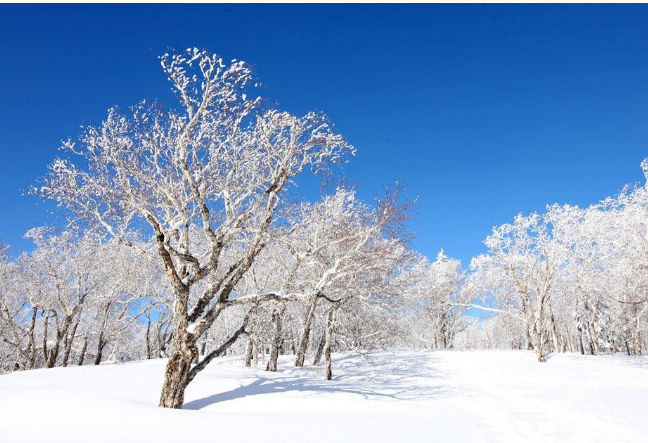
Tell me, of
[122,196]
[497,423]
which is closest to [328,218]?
[122,196]

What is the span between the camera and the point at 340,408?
39.2ft

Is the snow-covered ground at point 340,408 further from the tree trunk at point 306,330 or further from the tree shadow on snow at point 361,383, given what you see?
the tree trunk at point 306,330

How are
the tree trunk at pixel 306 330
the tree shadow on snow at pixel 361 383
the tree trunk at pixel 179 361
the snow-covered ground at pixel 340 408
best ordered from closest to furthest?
the snow-covered ground at pixel 340 408 < the tree trunk at pixel 179 361 < the tree shadow on snow at pixel 361 383 < the tree trunk at pixel 306 330

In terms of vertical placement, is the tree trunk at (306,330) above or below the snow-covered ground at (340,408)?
above

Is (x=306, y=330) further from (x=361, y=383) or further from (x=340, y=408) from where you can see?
(x=340, y=408)

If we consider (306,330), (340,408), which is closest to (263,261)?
(306,330)

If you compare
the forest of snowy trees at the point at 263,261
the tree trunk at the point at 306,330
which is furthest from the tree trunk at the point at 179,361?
the tree trunk at the point at 306,330

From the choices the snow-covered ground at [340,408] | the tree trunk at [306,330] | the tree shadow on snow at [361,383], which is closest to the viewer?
the snow-covered ground at [340,408]

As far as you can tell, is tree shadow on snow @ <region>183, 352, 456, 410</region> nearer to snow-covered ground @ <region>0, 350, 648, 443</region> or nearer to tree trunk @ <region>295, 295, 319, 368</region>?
snow-covered ground @ <region>0, 350, 648, 443</region>

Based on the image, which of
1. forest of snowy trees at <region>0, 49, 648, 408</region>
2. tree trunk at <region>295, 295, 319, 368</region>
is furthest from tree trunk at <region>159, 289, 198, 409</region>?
tree trunk at <region>295, 295, 319, 368</region>

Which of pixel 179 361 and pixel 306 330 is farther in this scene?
pixel 306 330

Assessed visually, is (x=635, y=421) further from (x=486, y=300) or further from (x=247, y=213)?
(x=486, y=300)

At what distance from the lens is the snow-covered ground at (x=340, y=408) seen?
7.89 meters

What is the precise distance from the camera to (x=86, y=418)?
8.48 metres
